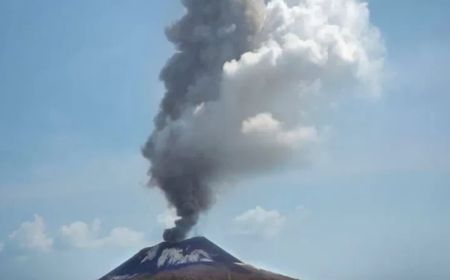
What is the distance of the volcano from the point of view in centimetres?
14375

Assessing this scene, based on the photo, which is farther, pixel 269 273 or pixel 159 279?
pixel 269 273

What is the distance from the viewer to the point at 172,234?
156m

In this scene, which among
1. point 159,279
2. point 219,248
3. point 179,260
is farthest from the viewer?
point 219,248

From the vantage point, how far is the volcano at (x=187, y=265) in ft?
472

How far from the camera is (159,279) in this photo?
140 m

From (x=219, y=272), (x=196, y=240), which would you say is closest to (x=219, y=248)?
(x=196, y=240)

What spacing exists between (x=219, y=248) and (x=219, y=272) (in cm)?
1799

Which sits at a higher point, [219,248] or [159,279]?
[219,248]

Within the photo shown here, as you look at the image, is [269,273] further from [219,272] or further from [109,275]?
[109,275]

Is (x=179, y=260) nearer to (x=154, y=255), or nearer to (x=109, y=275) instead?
(x=154, y=255)

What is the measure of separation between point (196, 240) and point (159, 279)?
66.6 ft

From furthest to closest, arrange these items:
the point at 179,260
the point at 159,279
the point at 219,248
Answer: the point at 219,248
the point at 179,260
the point at 159,279

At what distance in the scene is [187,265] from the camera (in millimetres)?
148750

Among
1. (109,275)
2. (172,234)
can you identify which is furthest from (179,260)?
(109,275)
